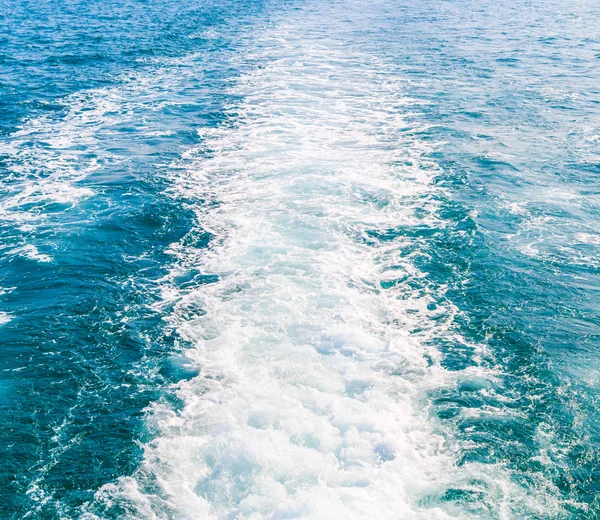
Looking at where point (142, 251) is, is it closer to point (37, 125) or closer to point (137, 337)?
point (137, 337)

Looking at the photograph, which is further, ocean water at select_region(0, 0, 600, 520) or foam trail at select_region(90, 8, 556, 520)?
ocean water at select_region(0, 0, 600, 520)

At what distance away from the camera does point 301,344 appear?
47.4ft

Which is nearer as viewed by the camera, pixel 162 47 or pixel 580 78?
pixel 580 78

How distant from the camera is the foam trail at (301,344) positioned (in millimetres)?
10883

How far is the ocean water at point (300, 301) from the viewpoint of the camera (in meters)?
11.2

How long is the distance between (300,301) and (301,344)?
6.33ft

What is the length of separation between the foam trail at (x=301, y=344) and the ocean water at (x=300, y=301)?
7 centimetres

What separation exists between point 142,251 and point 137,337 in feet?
15.4

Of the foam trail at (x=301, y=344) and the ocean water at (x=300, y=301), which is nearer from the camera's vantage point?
the foam trail at (x=301, y=344)

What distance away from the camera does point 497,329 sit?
50.2ft

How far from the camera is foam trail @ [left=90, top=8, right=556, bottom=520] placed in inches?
428

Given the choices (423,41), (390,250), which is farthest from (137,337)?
(423,41)

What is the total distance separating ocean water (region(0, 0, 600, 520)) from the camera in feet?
36.7

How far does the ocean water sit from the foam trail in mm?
65
